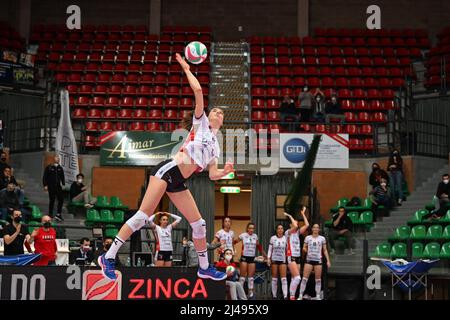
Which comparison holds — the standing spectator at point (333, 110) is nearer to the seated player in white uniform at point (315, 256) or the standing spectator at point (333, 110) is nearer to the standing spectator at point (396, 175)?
the standing spectator at point (396, 175)

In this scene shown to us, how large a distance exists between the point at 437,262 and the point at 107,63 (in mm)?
15351

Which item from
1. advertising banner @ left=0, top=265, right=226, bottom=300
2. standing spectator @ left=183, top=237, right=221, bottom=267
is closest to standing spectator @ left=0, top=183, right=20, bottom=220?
standing spectator @ left=183, top=237, right=221, bottom=267

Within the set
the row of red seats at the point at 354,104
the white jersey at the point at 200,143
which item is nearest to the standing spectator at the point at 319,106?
the row of red seats at the point at 354,104

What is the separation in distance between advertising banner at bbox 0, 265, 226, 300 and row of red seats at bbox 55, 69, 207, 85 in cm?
1660

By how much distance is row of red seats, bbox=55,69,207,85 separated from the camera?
28391mm

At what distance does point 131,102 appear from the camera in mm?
27453

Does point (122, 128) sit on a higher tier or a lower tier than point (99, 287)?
higher

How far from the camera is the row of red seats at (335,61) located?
1161 inches

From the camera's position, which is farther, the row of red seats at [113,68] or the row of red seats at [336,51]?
the row of red seats at [336,51]

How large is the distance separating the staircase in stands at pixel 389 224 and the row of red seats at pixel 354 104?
3758mm

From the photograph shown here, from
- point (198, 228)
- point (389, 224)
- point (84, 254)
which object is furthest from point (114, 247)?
point (389, 224)

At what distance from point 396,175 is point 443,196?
2170mm

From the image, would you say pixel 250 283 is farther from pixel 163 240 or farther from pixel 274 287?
pixel 163 240
